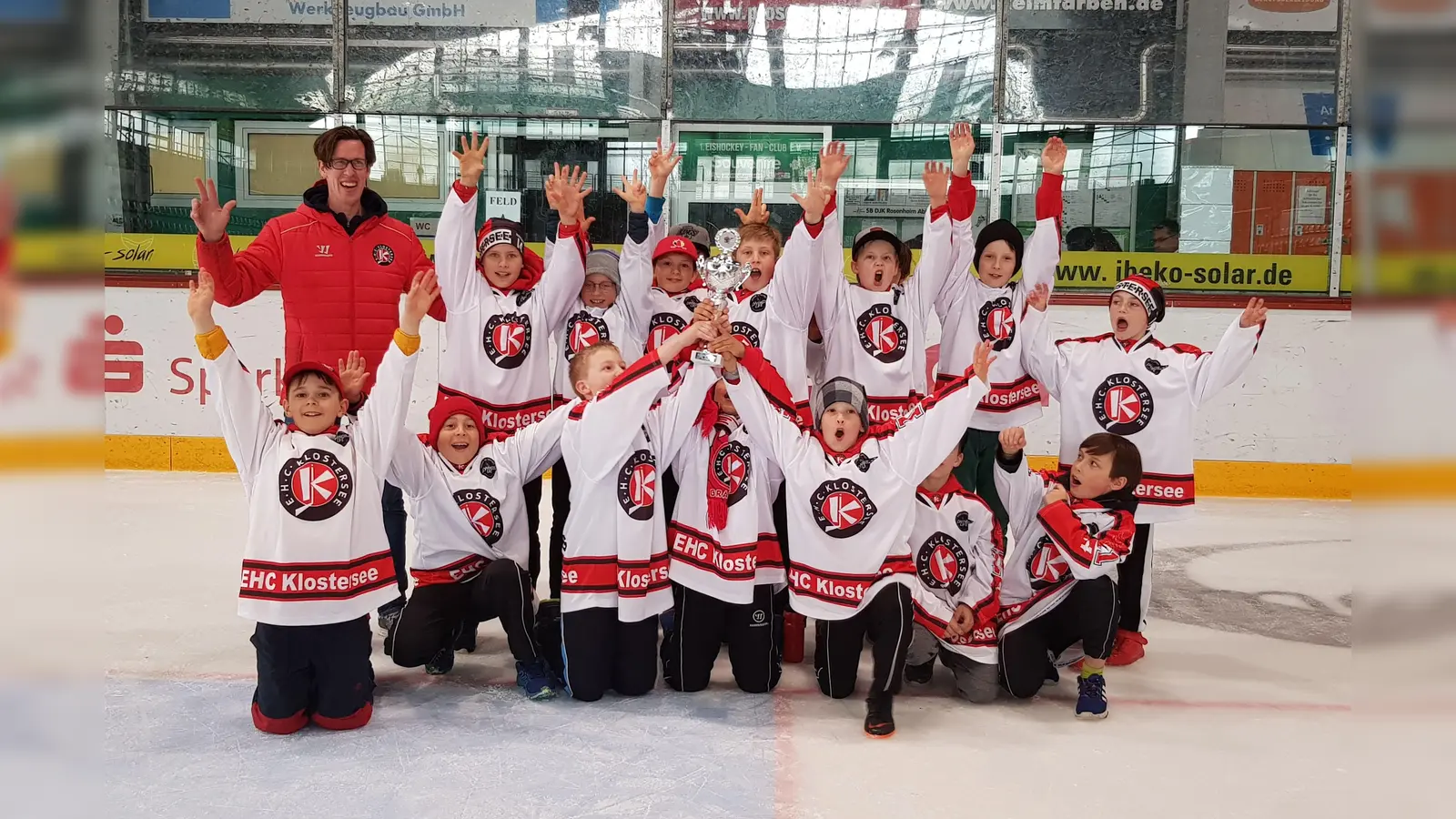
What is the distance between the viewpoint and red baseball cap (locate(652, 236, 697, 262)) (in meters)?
3.75

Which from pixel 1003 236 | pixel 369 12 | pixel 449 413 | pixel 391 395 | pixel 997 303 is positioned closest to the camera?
pixel 391 395

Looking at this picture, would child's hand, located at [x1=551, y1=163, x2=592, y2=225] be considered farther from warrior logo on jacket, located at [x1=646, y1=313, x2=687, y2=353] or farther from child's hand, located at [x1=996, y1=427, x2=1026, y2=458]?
child's hand, located at [x1=996, y1=427, x2=1026, y2=458]

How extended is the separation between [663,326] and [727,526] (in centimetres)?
91

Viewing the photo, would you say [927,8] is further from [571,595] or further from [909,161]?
[571,595]

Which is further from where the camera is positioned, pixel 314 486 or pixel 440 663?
pixel 440 663

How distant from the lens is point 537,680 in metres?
3.00

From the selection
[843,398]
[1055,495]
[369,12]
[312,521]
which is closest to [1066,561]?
[1055,495]

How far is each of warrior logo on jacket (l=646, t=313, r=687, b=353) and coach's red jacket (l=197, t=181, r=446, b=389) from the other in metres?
0.76

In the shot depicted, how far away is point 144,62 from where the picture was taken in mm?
6641

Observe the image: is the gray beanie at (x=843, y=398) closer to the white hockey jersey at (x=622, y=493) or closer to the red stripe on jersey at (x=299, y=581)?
the white hockey jersey at (x=622, y=493)

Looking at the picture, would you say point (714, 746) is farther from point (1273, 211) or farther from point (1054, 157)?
point (1273, 211)

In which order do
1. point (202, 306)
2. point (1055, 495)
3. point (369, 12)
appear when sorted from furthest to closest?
point (369, 12) → point (1055, 495) → point (202, 306)

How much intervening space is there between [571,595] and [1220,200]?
17.2 ft
